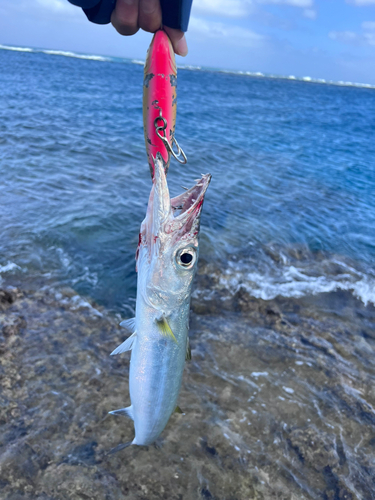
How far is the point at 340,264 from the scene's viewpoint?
9383 mm

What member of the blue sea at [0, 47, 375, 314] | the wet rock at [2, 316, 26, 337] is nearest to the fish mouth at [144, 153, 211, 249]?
the wet rock at [2, 316, 26, 337]

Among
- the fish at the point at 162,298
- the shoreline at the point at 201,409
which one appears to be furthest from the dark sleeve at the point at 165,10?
the shoreline at the point at 201,409

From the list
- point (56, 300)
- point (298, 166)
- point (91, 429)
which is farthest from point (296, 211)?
point (91, 429)

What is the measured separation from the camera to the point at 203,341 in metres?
6.03

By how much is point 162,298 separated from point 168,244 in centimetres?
45

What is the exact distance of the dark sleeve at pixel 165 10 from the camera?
8.84 ft

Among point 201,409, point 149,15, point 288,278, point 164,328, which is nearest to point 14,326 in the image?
point 201,409

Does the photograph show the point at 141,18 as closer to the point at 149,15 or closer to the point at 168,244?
the point at 149,15

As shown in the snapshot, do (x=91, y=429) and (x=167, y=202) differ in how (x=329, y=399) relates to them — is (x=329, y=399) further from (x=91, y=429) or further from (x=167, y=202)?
(x=167, y=202)

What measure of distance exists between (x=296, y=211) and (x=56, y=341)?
9.37 meters

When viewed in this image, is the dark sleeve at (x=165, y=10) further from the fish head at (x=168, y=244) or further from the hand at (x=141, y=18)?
the fish head at (x=168, y=244)

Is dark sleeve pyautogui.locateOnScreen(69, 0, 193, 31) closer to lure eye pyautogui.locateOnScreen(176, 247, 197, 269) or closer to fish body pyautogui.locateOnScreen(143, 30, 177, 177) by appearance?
fish body pyautogui.locateOnScreen(143, 30, 177, 177)

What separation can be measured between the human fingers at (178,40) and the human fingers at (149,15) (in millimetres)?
96

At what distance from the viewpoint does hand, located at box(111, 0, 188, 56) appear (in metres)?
2.73
